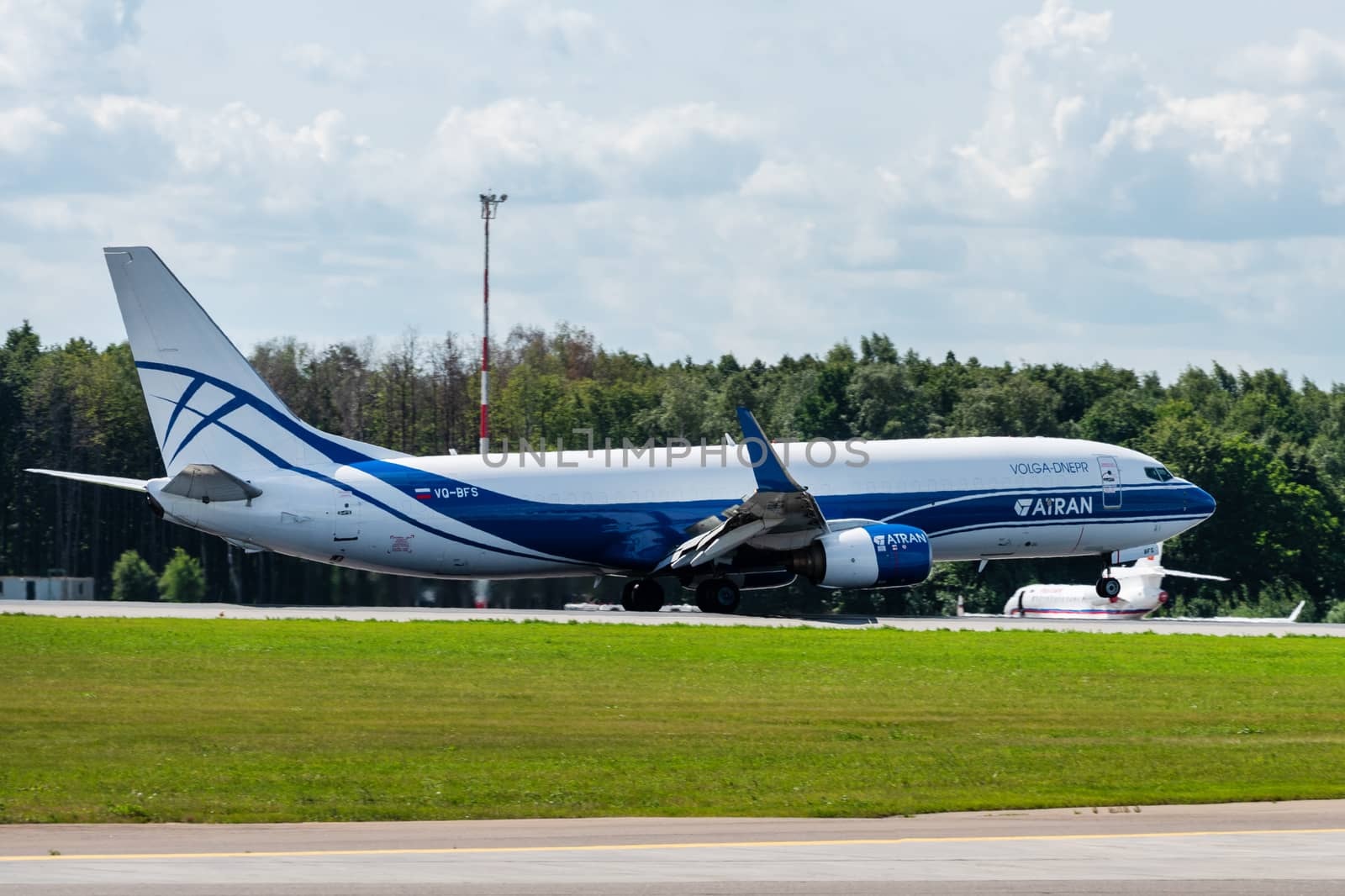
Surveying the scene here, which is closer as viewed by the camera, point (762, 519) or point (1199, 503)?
point (762, 519)

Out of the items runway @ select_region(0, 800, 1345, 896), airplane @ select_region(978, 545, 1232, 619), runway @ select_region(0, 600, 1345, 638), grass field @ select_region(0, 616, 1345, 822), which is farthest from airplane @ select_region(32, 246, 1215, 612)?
runway @ select_region(0, 800, 1345, 896)

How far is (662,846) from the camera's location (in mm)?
15773

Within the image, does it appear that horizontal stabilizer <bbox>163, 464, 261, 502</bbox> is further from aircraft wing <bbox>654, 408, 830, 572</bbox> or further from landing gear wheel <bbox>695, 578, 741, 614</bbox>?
landing gear wheel <bbox>695, 578, 741, 614</bbox>

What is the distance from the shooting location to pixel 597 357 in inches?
6299

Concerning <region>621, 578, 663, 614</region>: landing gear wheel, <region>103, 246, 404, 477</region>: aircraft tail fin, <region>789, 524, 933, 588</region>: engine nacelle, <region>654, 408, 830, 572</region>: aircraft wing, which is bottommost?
<region>621, 578, 663, 614</region>: landing gear wheel

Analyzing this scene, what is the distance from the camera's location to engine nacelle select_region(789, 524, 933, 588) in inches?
1683

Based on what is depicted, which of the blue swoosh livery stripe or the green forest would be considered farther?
the green forest

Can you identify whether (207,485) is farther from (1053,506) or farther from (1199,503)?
(1199,503)

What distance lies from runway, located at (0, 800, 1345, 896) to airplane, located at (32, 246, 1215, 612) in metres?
24.0

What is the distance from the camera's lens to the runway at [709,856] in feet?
45.4

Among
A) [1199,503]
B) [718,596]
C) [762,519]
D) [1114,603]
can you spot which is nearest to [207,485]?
[718,596]

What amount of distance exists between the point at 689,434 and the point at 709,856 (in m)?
86.4

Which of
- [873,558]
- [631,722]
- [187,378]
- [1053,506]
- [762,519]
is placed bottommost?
[631,722]

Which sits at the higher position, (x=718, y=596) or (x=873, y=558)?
(x=873, y=558)
